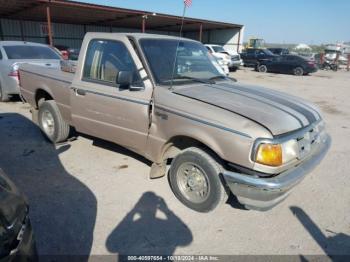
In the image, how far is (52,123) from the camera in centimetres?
545

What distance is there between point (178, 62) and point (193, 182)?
5.26 ft

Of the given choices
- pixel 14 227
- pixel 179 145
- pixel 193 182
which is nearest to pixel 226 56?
pixel 179 145

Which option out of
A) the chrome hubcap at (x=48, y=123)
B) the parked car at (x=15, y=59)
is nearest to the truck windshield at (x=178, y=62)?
the chrome hubcap at (x=48, y=123)

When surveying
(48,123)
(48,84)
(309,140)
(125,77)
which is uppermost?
(125,77)

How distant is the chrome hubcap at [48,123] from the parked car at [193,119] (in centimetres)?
72

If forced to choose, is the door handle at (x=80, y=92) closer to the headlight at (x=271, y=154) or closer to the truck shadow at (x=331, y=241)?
the headlight at (x=271, y=154)

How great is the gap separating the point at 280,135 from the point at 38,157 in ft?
12.7

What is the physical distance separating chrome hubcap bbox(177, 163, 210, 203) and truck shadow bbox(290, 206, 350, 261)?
3.70ft

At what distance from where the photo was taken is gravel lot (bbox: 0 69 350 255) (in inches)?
114

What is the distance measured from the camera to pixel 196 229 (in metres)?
3.15

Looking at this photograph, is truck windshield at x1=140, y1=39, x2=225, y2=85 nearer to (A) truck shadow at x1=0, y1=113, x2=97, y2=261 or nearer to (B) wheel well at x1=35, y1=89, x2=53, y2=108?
(A) truck shadow at x1=0, y1=113, x2=97, y2=261

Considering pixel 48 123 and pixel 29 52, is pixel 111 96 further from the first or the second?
pixel 29 52

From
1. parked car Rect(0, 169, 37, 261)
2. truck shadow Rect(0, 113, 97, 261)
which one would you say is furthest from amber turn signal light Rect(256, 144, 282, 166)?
parked car Rect(0, 169, 37, 261)

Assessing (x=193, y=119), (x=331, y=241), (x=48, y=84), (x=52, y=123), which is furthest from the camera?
(x=52, y=123)
